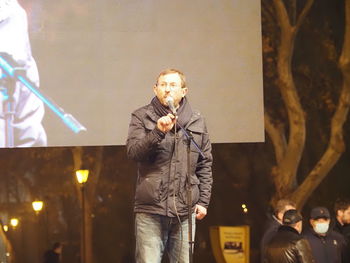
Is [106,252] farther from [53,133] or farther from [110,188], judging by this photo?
[53,133]

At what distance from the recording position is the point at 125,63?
611cm

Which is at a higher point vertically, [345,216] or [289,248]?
[345,216]

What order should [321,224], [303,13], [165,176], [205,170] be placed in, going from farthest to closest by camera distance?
[303,13], [321,224], [205,170], [165,176]

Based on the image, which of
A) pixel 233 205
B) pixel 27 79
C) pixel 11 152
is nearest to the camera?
pixel 27 79

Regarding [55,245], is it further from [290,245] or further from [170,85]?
[170,85]

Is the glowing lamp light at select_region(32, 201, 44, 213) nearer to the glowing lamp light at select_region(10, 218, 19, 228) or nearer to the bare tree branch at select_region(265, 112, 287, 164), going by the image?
the glowing lamp light at select_region(10, 218, 19, 228)

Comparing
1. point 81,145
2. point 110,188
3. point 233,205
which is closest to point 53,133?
point 81,145

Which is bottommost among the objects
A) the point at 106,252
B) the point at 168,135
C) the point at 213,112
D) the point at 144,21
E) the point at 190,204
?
the point at 106,252

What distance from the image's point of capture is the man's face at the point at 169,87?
3719 millimetres

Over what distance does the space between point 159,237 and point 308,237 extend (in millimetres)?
2051

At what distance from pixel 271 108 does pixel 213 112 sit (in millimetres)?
1018

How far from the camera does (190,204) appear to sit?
3.61m

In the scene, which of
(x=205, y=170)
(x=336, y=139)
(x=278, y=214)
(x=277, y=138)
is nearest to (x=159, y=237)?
(x=205, y=170)

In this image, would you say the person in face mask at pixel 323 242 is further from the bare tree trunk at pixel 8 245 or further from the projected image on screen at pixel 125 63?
the bare tree trunk at pixel 8 245
